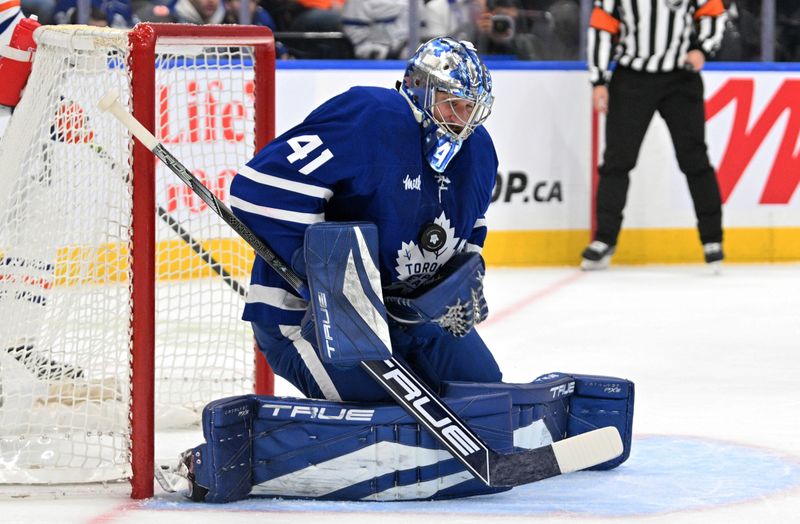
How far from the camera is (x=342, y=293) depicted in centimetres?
216

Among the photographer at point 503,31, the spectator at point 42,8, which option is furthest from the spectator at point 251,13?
the photographer at point 503,31

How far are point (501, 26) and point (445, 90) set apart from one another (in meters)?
3.25

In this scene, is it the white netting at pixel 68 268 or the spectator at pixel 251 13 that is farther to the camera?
the spectator at pixel 251 13

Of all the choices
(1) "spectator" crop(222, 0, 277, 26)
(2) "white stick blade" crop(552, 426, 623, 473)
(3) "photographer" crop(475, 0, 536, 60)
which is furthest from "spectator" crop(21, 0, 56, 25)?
(2) "white stick blade" crop(552, 426, 623, 473)

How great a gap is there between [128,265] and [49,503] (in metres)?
0.39

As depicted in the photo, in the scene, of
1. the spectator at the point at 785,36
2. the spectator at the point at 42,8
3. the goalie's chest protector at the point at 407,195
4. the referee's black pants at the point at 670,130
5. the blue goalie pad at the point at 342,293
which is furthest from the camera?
the spectator at the point at 785,36

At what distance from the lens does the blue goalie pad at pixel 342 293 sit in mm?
2154

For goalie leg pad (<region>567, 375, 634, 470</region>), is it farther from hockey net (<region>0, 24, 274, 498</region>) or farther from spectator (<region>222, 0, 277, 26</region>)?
spectator (<region>222, 0, 277, 26</region>)

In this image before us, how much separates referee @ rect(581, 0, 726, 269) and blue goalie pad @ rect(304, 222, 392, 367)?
3198mm

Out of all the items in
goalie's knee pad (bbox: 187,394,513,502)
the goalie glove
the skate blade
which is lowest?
the skate blade

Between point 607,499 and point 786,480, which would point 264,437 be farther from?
point 786,480

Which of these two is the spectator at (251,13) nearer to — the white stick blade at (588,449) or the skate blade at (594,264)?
the skate blade at (594,264)

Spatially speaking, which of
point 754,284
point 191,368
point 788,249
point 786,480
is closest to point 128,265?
point 191,368

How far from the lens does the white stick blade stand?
2223 mm
